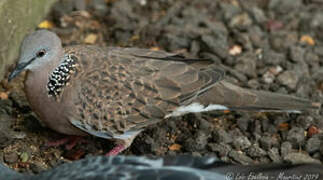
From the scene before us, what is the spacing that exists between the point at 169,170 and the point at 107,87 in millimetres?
1268

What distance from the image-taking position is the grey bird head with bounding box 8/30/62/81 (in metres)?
4.51

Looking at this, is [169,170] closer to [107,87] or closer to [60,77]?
[107,87]

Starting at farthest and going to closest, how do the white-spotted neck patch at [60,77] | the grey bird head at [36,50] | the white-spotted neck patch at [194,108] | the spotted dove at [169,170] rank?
1. the white-spotted neck patch at [194,108]
2. the white-spotted neck patch at [60,77]
3. the grey bird head at [36,50]
4. the spotted dove at [169,170]

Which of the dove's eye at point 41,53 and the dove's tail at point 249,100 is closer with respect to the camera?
the dove's eye at point 41,53

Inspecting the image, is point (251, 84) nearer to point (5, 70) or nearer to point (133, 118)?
point (133, 118)

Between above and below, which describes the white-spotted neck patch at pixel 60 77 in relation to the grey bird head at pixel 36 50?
below

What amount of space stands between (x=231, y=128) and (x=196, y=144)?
0.50m

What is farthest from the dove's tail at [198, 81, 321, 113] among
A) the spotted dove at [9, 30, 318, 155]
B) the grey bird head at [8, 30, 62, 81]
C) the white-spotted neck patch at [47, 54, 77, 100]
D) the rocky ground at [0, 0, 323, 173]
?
the grey bird head at [8, 30, 62, 81]

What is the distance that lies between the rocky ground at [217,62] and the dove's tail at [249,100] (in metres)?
0.18

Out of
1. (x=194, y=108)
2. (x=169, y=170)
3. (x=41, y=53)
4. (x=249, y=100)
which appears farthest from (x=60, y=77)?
(x=249, y=100)

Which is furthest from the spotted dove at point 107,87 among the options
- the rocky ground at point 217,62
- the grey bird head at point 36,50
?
the rocky ground at point 217,62

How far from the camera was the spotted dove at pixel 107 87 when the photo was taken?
457 cm

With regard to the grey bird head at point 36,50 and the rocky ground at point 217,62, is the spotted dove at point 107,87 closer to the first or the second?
the grey bird head at point 36,50

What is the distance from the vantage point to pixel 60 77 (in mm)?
4664
